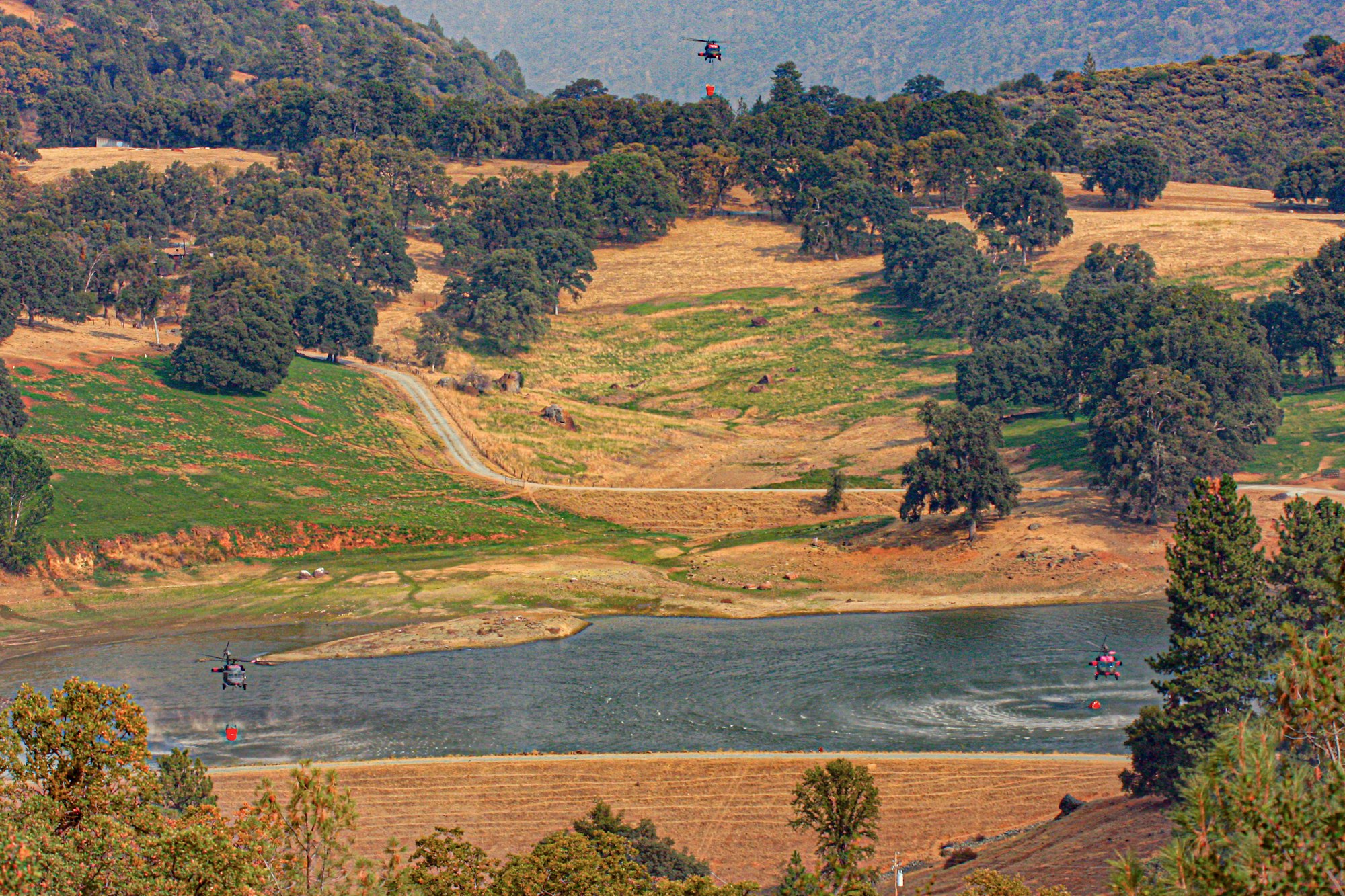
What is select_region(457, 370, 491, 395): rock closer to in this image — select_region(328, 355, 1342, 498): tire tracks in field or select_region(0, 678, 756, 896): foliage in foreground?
select_region(328, 355, 1342, 498): tire tracks in field

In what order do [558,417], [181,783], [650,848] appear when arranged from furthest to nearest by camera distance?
[558,417] < [181,783] < [650,848]

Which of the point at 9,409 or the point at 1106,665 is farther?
the point at 9,409

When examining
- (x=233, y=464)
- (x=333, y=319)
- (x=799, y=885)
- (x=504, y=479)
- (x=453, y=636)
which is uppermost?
(x=333, y=319)

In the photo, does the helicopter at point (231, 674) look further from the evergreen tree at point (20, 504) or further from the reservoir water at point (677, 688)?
the evergreen tree at point (20, 504)

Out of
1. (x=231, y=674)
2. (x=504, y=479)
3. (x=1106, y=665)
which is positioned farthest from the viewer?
(x=504, y=479)

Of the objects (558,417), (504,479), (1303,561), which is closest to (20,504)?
(504,479)

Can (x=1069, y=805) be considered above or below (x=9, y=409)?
below

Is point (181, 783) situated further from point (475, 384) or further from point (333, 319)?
point (333, 319)

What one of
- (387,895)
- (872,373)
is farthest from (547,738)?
(872,373)
